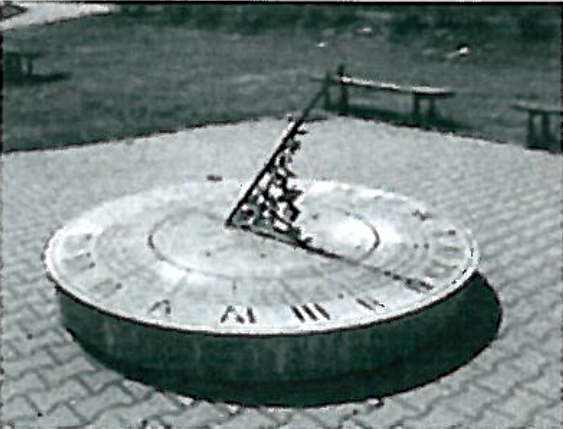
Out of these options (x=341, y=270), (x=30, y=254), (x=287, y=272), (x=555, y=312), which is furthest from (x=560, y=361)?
(x=30, y=254)

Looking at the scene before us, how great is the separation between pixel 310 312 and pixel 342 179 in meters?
6.05

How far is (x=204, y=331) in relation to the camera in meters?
6.24

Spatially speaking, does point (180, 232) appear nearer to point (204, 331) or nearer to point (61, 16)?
point (204, 331)

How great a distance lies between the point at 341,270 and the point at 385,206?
78.4 inches

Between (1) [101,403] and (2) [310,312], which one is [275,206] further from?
(1) [101,403]

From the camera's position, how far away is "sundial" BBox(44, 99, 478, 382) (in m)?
6.37

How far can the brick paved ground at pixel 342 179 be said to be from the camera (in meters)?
5.95

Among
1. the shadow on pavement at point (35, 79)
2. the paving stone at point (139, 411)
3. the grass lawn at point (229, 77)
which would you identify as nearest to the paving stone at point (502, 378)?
the paving stone at point (139, 411)

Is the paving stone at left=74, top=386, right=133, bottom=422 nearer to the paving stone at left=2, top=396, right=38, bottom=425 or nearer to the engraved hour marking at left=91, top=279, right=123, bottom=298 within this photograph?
the paving stone at left=2, top=396, right=38, bottom=425

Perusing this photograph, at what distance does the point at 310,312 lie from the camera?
655 cm

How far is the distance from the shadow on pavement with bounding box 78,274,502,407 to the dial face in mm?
473

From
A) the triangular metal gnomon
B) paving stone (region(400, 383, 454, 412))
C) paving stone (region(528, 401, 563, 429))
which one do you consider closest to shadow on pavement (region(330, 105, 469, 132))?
the triangular metal gnomon

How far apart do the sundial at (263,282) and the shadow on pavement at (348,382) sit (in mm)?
85

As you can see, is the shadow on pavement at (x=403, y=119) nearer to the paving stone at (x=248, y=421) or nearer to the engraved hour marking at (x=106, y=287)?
the engraved hour marking at (x=106, y=287)
